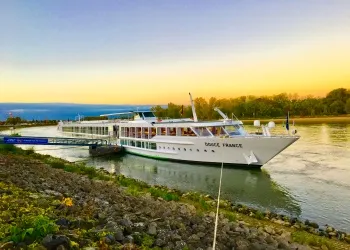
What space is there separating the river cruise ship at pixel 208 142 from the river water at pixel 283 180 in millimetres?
982

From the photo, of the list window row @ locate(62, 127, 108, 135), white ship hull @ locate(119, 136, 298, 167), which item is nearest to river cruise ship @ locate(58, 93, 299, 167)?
white ship hull @ locate(119, 136, 298, 167)

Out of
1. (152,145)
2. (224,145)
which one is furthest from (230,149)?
(152,145)

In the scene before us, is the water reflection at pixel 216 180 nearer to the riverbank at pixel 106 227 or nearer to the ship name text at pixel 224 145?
the ship name text at pixel 224 145

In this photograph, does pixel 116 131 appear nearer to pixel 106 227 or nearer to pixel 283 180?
pixel 283 180

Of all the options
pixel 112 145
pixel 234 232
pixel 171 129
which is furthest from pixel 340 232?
pixel 112 145

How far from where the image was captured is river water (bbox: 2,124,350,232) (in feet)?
52.6

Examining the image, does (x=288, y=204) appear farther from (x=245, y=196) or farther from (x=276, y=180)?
(x=276, y=180)

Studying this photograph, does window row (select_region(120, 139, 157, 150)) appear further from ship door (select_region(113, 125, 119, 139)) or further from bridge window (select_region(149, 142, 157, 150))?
ship door (select_region(113, 125, 119, 139))

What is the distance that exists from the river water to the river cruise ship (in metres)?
0.98

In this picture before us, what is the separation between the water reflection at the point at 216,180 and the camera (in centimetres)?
1749

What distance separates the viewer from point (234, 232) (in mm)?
8828

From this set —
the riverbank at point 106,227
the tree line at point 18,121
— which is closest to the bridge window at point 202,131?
the riverbank at point 106,227

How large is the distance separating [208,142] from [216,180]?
5.38 meters

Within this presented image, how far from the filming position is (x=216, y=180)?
23.2 m
